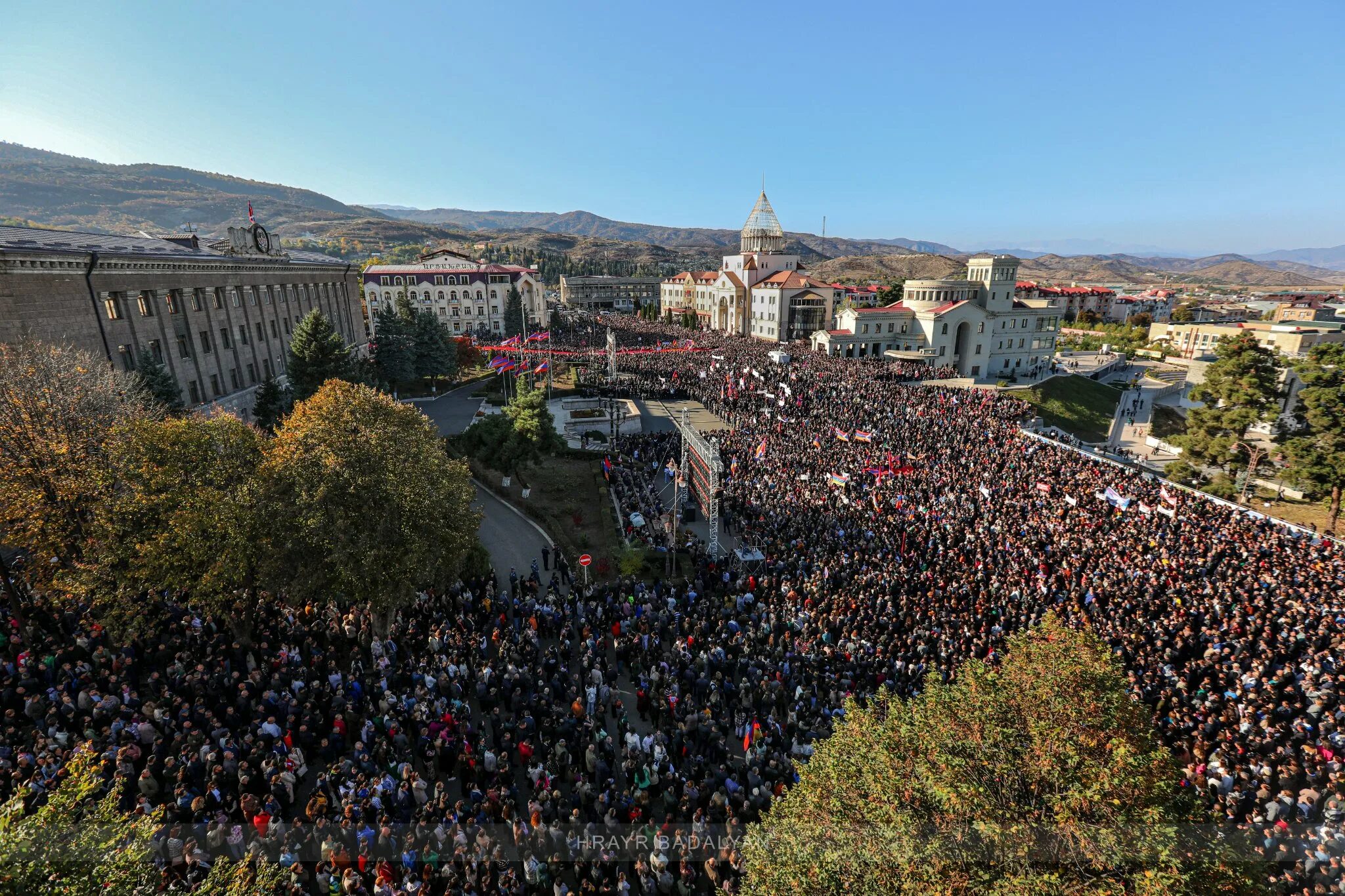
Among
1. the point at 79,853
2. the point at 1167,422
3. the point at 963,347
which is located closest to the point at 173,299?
the point at 79,853

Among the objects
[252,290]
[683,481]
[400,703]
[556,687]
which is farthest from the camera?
[252,290]

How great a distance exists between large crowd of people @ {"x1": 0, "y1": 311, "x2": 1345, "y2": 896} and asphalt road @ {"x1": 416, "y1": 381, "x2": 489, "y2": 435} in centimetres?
2246

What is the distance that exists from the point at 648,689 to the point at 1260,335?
232ft

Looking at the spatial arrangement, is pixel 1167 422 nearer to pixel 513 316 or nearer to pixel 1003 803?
pixel 1003 803

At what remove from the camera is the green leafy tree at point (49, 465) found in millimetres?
13781

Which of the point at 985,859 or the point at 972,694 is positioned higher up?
the point at 972,694

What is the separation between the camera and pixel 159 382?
26000 mm

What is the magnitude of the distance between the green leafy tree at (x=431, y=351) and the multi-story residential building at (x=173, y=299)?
7835 millimetres

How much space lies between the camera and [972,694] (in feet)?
24.3

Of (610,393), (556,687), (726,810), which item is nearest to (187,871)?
(556,687)

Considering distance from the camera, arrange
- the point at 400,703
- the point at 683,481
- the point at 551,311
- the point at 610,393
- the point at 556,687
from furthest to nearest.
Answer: the point at 551,311 → the point at 610,393 → the point at 683,481 → the point at 556,687 → the point at 400,703

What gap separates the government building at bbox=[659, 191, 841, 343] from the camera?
78.4m

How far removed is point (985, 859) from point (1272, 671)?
43.9 feet

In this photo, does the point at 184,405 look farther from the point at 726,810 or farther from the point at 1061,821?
the point at 1061,821
